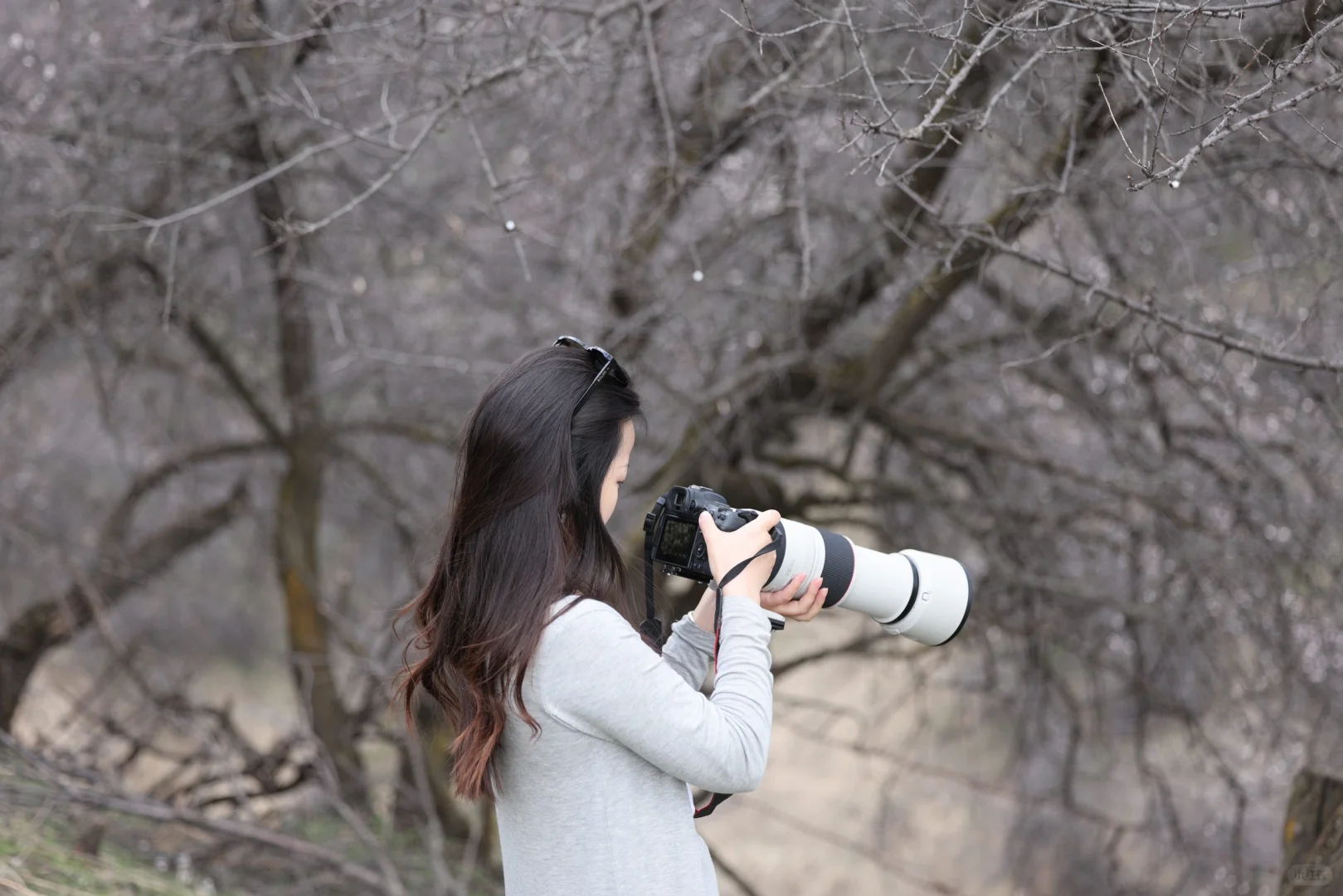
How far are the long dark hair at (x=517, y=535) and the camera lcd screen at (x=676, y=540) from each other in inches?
4.4

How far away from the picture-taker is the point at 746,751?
5.31 feet

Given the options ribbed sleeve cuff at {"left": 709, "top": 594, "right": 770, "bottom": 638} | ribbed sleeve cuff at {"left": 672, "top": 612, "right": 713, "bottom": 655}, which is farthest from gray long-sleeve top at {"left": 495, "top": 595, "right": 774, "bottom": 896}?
ribbed sleeve cuff at {"left": 672, "top": 612, "right": 713, "bottom": 655}

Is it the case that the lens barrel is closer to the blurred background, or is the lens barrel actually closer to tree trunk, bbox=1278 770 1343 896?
the blurred background

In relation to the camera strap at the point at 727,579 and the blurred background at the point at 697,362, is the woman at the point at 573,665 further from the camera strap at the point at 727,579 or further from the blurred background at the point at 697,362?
the blurred background at the point at 697,362

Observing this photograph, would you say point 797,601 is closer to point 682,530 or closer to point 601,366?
point 682,530

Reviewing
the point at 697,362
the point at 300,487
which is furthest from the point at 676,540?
the point at 300,487

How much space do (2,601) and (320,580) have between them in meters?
1.58

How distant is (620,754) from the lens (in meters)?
1.66

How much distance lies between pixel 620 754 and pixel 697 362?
8.45 ft

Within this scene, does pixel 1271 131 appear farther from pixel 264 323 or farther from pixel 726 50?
pixel 264 323

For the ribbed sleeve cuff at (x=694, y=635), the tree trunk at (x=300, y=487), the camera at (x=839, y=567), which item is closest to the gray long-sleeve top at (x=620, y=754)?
the camera at (x=839, y=567)

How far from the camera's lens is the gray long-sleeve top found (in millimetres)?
1577

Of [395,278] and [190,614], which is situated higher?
[395,278]

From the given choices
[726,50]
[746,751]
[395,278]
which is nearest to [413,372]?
[395,278]
